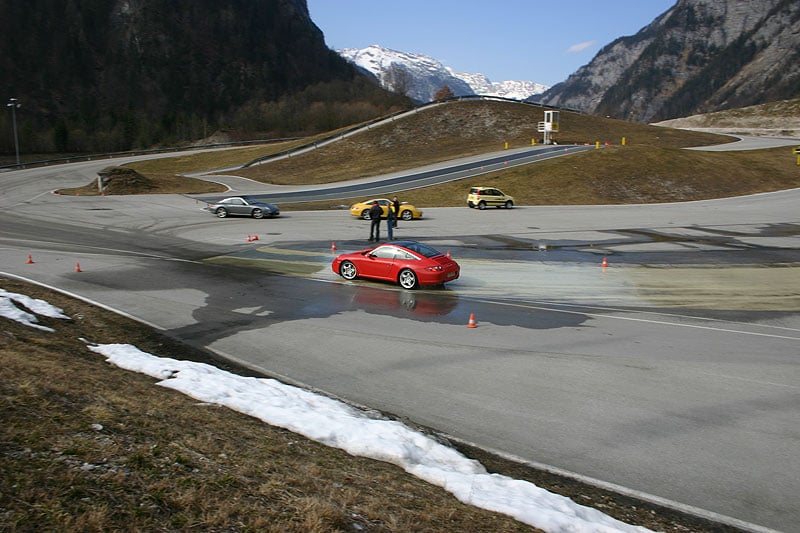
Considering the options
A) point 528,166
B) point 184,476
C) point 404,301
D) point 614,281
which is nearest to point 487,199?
point 528,166

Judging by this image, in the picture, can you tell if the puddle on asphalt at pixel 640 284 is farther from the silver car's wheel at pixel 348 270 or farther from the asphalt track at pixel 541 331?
the silver car's wheel at pixel 348 270

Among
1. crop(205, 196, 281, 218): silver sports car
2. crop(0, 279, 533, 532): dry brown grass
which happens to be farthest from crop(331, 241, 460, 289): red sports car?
crop(205, 196, 281, 218): silver sports car

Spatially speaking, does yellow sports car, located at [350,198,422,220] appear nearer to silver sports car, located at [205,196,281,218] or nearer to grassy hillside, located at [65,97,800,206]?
silver sports car, located at [205,196,281,218]

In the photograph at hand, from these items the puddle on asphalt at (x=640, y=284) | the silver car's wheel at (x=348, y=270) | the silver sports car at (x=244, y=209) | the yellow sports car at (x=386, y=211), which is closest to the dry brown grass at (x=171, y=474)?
the silver car's wheel at (x=348, y=270)

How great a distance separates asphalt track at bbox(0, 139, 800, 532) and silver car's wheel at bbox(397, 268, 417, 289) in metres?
0.35

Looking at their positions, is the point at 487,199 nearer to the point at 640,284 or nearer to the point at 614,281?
the point at 614,281

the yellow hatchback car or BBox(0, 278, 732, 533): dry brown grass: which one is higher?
the yellow hatchback car

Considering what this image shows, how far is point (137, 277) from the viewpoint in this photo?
19000 mm

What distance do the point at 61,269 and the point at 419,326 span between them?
44.9 feet

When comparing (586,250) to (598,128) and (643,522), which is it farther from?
(598,128)

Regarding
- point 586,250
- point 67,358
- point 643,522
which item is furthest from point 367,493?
point 586,250

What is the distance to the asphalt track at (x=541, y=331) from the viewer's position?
812 centimetres

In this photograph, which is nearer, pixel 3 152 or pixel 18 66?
pixel 3 152

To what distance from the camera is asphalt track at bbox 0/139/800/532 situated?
320 inches
